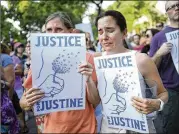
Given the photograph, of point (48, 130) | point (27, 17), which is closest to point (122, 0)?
point (27, 17)

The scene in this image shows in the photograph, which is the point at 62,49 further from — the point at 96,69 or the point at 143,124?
the point at 143,124

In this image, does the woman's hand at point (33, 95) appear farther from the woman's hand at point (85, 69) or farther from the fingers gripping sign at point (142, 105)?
the fingers gripping sign at point (142, 105)

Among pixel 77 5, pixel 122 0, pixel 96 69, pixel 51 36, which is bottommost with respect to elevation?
pixel 96 69

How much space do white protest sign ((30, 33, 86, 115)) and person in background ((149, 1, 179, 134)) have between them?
1.37 m

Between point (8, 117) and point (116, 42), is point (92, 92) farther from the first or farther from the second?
point (8, 117)

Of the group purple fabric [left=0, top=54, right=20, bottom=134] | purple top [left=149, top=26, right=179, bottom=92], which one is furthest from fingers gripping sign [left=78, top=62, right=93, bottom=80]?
purple top [left=149, top=26, right=179, bottom=92]

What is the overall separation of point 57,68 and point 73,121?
0.48m

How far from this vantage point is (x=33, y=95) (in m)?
2.26

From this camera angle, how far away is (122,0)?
36.5 meters

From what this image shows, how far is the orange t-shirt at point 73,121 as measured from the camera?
2.59 meters

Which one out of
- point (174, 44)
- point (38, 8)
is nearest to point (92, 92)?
point (174, 44)

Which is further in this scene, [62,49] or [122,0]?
[122,0]

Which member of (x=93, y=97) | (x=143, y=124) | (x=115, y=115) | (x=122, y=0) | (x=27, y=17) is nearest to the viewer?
(x=143, y=124)

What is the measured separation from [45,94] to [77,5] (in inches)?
781
